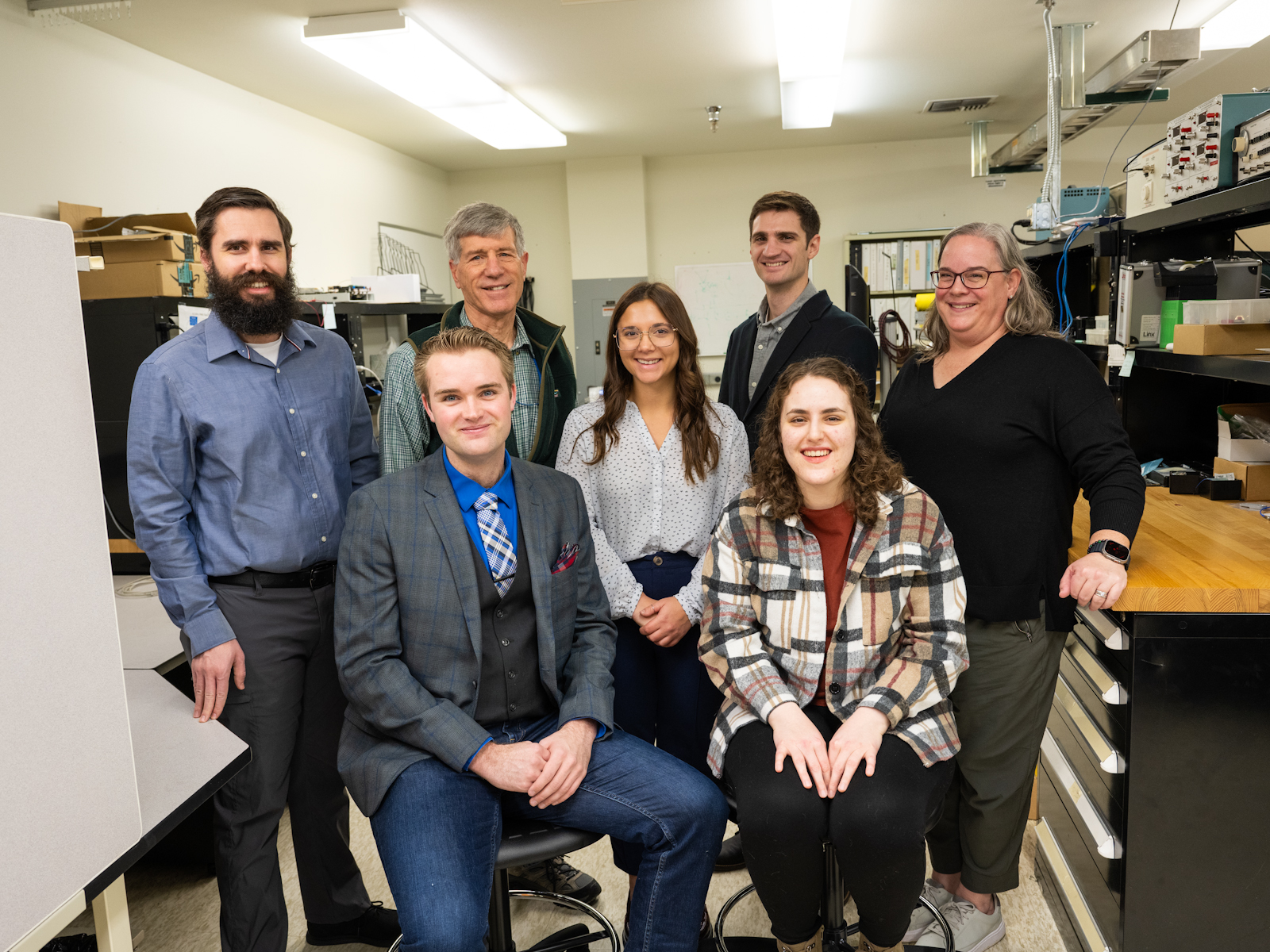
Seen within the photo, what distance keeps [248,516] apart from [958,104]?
18.5 ft

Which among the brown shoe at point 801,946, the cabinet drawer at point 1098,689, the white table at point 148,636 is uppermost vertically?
the white table at point 148,636

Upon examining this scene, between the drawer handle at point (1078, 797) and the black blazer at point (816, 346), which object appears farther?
the black blazer at point (816, 346)

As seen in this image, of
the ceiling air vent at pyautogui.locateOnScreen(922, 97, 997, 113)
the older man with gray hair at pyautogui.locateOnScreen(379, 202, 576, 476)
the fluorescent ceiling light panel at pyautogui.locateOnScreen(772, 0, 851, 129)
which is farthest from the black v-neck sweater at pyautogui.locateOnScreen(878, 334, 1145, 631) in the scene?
the ceiling air vent at pyautogui.locateOnScreen(922, 97, 997, 113)

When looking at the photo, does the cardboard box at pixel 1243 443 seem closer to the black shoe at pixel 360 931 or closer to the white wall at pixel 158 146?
the black shoe at pixel 360 931

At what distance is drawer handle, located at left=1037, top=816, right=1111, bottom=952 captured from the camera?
187cm

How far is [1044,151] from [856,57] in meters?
1.60

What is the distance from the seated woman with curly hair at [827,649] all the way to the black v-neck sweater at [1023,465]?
0.16 meters

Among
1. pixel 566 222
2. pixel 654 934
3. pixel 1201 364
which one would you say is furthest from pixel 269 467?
pixel 566 222

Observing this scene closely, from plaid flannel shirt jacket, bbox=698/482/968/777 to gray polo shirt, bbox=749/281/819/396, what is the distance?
76 centimetres

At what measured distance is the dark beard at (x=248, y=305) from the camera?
5.90 feet

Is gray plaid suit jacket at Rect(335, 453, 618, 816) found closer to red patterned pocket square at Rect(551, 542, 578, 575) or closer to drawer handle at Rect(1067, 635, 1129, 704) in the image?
red patterned pocket square at Rect(551, 542, 578, 575)

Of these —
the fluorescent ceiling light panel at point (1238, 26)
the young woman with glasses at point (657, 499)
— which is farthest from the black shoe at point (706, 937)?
the fluorescent ceiling light panel at point (1238, 26)

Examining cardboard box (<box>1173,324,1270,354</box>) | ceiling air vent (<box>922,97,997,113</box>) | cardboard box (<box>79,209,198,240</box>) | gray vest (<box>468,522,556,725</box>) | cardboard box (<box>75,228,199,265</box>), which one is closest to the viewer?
gray vest (<box>468,522,556,725</box>)

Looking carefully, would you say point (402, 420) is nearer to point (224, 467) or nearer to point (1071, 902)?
point (224, 467)
